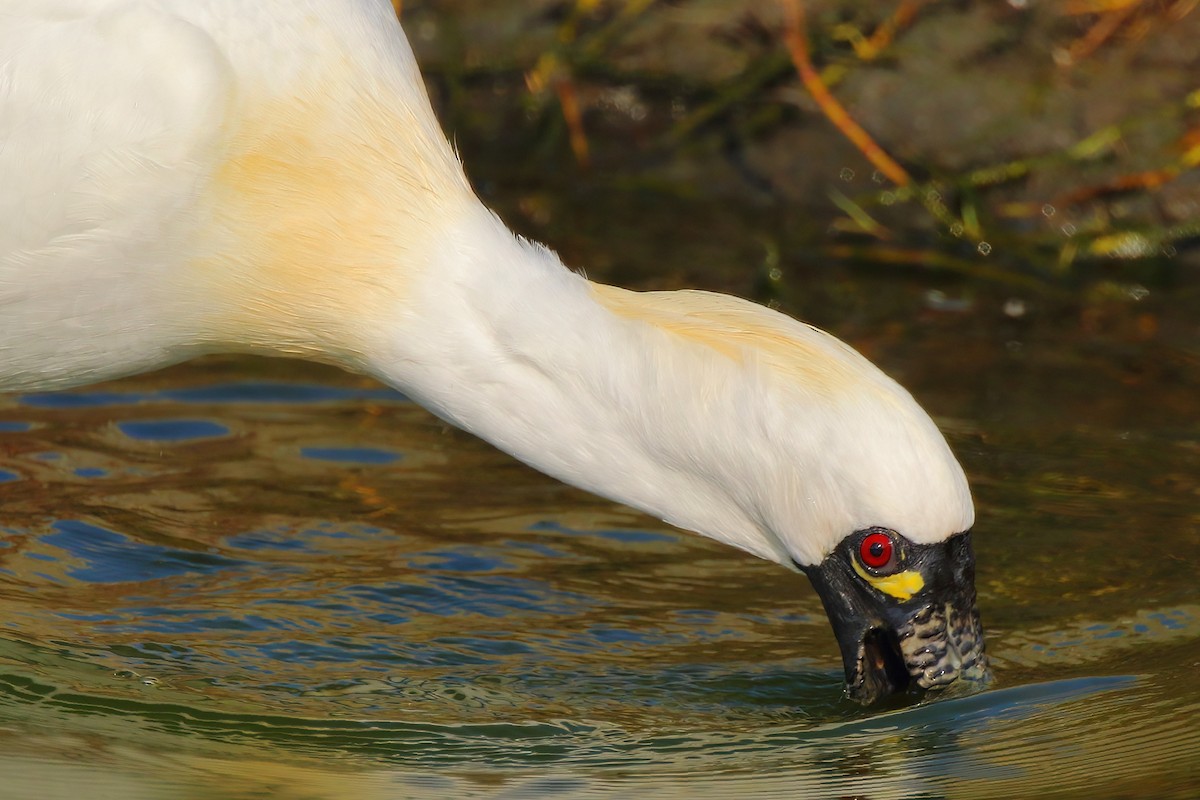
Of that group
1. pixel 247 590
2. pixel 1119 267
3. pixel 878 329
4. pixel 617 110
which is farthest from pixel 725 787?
pixel 617 110

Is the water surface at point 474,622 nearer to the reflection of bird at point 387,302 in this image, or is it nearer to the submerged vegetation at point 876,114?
the reflection of bird at point 387,302

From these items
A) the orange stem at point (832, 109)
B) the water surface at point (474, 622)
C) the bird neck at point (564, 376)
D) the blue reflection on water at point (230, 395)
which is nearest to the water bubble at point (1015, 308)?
the orange stem at point (832, 109)

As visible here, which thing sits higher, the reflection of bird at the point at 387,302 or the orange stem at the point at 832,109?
the orange stem at the point at 832,109

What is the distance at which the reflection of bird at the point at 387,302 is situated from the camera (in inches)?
202

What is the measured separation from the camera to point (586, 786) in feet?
16.1

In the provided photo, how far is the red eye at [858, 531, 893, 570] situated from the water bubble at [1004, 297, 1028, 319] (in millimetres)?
3962

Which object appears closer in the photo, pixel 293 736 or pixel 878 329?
pixel 293 736

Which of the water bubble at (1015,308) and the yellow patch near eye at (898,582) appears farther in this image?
the water bubble at (1015,308)

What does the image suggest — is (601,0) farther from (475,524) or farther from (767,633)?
(767,633)

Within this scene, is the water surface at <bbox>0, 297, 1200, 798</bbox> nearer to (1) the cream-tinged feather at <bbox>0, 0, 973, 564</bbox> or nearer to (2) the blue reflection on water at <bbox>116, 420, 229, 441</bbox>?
(2) the blue reflection on water at <bbox>116, 420, 229, 441</bbox>

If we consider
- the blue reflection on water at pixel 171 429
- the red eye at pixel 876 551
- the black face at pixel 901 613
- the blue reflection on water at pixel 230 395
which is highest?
the blue reflection on water at pixel 230 395

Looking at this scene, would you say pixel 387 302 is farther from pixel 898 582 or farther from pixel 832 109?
pixel 832 109

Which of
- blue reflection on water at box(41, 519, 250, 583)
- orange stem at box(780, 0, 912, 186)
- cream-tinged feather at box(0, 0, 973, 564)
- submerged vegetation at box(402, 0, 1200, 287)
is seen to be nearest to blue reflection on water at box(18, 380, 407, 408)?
blue reflection on water at box(41, 519, 250, 583)

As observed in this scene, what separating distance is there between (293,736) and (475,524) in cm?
A: 163
